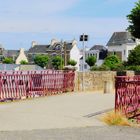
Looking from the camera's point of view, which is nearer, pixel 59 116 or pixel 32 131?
pixel 32 131

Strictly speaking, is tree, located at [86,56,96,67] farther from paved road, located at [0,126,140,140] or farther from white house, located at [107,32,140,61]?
paved road, located at [0,126,140,140]

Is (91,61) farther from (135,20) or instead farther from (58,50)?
(135,20)

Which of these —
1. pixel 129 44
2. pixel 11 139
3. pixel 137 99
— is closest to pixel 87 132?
pixel 11 139

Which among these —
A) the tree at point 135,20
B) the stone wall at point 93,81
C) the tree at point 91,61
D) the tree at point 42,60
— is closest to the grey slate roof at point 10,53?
the tree at point 42,60

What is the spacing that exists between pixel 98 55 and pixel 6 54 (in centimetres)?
4056

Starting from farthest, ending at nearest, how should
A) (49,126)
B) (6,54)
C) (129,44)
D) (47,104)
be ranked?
1. (6,54)
2. (129,44)
3. (47,104)
4. (49,126)

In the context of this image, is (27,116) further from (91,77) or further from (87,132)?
(91,77)

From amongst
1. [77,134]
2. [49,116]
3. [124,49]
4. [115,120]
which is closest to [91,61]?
[124,49]

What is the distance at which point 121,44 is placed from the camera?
411 feet

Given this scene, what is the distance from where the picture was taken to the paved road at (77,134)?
Answer: 12224mm

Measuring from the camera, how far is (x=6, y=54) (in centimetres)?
16538

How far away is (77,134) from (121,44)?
11336cm

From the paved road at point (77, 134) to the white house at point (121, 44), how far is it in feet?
358

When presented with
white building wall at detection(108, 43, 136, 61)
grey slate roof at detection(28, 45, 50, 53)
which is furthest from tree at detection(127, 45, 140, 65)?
grey slate roof at detection(28, 45, 50, 53)
